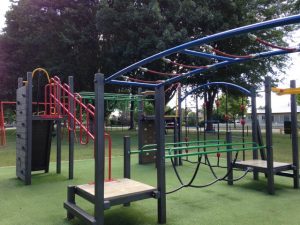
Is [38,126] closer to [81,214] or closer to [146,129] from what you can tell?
[146,129]

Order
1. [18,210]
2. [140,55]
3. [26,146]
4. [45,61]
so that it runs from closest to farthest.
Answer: [18,210] → [26,146] → [140,55] → [45,61]

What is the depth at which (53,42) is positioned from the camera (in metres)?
17.1

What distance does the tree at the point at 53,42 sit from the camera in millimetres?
16750

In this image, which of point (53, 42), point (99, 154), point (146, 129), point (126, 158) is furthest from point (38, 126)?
point (53, 42)

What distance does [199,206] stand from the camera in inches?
155

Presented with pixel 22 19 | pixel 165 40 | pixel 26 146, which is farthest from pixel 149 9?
pixel 26 146

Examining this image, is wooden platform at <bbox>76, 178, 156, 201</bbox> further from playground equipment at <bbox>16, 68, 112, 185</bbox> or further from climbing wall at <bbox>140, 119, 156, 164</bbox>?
climbing wall at <bbox>140, 119, 156, 164</bbox>

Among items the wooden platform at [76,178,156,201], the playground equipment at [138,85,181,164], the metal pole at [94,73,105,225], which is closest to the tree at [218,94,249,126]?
the playground equipment at [138,85,181,164]

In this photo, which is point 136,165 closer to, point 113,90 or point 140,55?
point 140,55

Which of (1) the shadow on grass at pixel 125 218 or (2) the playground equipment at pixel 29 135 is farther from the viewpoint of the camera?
(2) the playground equipment at pixel 29 135

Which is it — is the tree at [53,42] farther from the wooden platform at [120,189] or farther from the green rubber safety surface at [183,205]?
the wooden platform at [120,189]

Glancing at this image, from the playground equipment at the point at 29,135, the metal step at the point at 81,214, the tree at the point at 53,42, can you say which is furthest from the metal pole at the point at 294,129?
the tree at the point at 53,42

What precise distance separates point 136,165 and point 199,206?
3.62 m

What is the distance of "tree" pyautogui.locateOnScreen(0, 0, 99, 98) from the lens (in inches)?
659
